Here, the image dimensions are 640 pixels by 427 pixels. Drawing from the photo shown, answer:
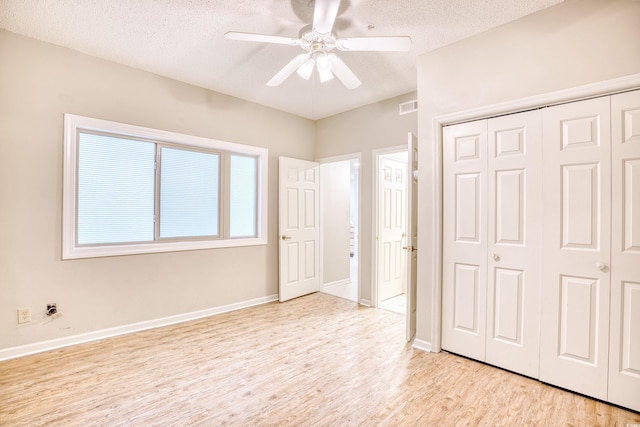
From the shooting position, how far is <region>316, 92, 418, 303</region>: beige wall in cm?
379

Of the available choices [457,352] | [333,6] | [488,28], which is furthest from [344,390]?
[488,28]

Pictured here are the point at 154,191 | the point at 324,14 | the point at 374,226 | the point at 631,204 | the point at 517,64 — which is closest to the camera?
the point at 324,14

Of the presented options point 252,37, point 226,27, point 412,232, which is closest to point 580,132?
point 412,232

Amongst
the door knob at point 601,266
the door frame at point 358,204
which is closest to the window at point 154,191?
the door frame at point 358,204

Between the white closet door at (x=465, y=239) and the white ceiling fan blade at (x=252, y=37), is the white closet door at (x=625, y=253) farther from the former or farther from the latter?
the white ceiling fan blade at (x=252, y=37)

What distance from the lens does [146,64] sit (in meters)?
3.03

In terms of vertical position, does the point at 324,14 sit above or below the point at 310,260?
above

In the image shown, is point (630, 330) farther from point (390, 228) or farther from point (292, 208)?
point (292, 208)

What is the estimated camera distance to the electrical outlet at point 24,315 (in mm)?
2527

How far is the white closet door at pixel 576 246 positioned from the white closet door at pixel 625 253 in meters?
0.04

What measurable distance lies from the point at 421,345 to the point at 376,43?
2.51 m

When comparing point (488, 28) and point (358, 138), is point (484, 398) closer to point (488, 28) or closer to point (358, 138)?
point (488, 28)

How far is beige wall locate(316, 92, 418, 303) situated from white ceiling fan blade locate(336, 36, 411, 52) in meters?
1.72

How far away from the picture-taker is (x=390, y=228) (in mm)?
4219
